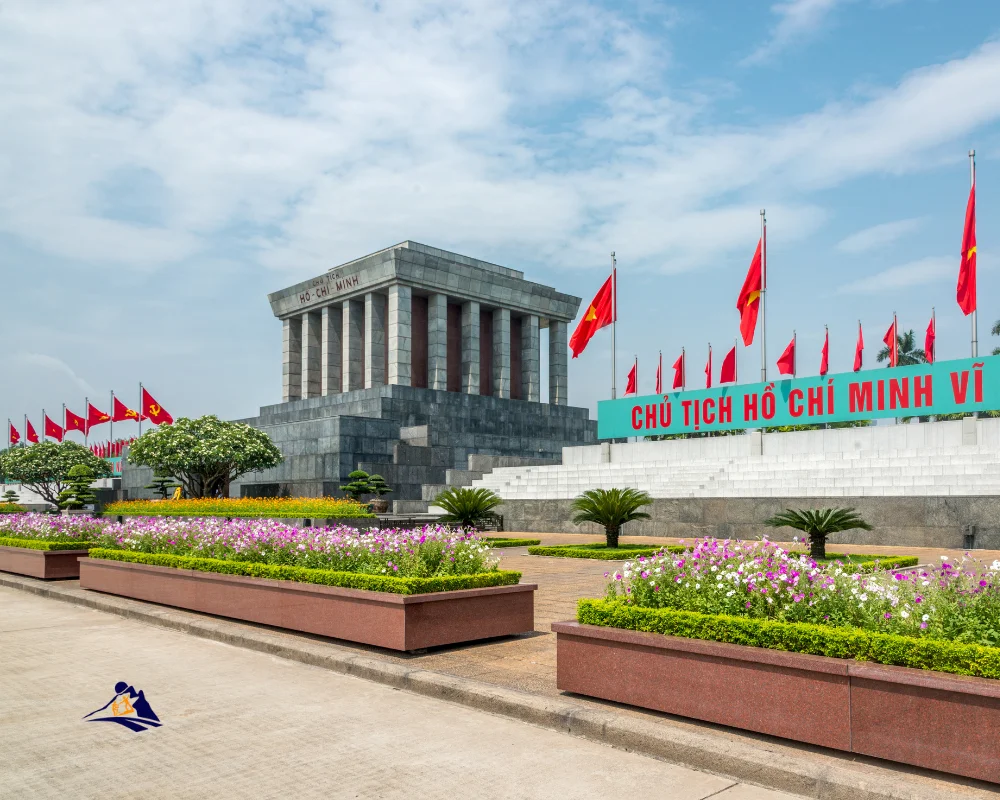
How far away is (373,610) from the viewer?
8867 mm

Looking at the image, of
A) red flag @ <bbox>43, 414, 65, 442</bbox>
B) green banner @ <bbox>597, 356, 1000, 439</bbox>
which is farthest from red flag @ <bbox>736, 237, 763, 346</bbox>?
red flag @ <bbox>43, 414, 65, 442</bbox>

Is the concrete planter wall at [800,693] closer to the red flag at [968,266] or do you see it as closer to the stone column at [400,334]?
the red flag at [968,266]

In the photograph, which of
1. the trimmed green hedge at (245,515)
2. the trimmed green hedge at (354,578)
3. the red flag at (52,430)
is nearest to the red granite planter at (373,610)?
the trimmed green hedge at (354,578)

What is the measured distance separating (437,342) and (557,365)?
36.0 feet

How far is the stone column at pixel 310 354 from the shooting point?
56469 millimetres

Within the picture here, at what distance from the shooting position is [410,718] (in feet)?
22.0

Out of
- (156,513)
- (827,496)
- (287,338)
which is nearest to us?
(827,496)

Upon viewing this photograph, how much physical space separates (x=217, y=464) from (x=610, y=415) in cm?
1724

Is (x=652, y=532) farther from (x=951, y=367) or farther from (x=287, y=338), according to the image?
(x=287, y=338)

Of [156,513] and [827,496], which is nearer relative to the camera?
[827,496]

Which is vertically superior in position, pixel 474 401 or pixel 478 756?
pixel 474 401

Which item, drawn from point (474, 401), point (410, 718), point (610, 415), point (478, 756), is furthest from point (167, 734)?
point (474, 401)

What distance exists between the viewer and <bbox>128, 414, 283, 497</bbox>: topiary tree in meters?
37.0

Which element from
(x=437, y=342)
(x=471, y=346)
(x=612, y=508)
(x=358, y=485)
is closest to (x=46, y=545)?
(x=612, y=508)
